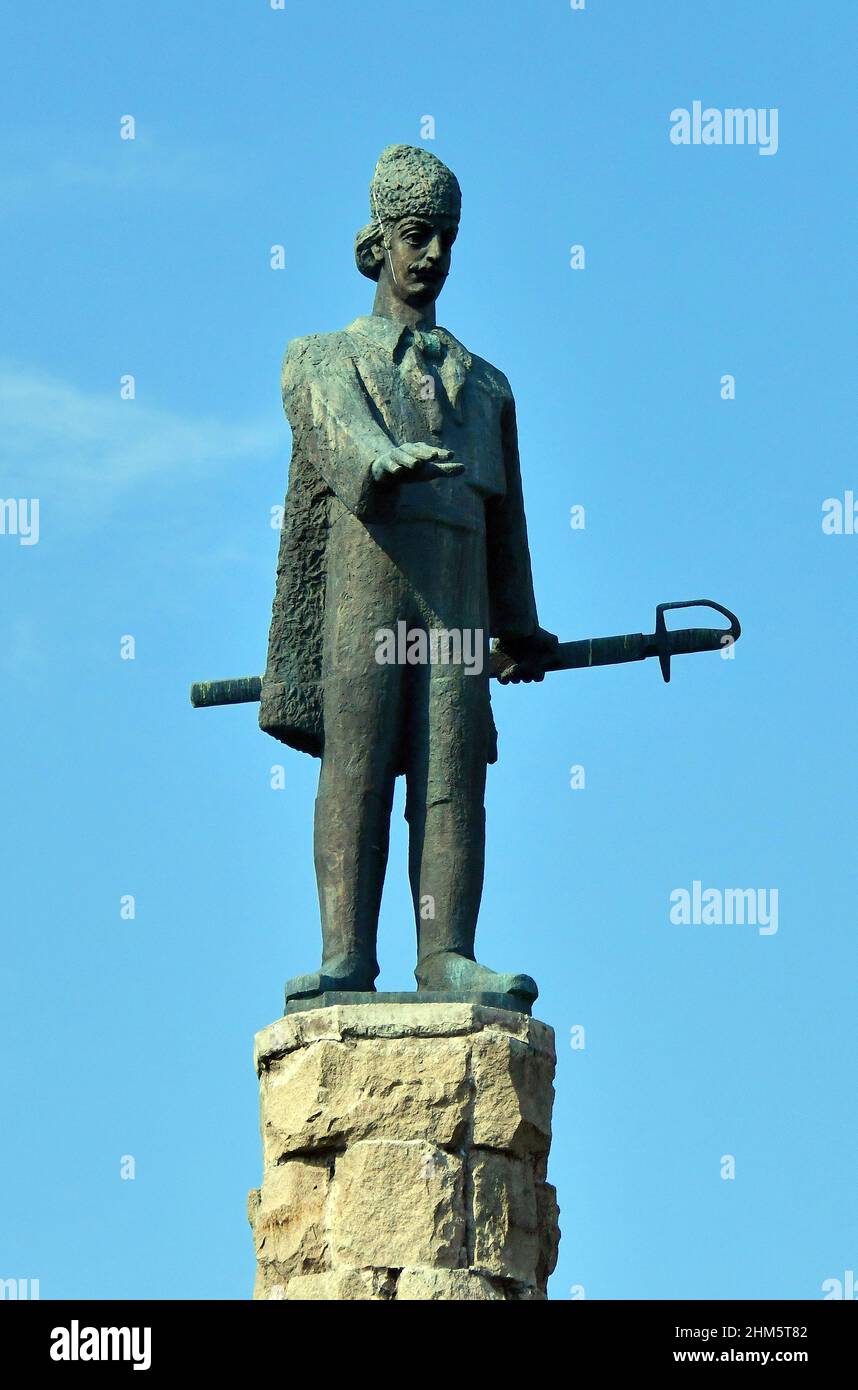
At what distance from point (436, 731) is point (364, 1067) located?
1.59 metres

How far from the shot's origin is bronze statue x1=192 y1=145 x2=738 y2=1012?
1480 centimetres

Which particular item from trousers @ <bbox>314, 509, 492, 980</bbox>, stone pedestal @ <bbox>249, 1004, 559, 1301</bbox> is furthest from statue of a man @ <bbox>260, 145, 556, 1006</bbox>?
stone pedestal @ <bbox>249, 1004, 559, 1301</bbox>

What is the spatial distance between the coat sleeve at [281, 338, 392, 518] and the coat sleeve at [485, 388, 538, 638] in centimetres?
82

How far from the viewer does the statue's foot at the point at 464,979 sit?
1446 centimetres

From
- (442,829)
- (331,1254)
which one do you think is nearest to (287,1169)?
(331,1254)

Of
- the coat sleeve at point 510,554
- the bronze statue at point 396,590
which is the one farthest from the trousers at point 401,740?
the coat sleeve at point 510,554

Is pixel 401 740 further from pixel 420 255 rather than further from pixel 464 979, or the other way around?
pixel 420 255

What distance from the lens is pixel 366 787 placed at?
14.9 m

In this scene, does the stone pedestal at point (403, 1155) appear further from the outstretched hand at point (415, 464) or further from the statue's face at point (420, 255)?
the statue's face at point (420, 255)

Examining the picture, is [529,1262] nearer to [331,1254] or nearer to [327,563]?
[331,1254]

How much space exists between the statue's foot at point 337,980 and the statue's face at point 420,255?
295cm

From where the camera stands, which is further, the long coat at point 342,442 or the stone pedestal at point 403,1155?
the long coat at point 342,442

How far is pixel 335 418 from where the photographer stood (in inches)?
591
